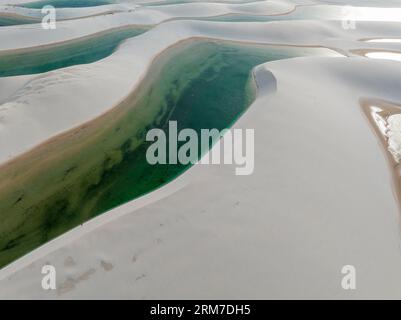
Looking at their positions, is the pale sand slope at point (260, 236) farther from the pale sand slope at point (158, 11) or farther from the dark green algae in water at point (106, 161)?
the pale sand slope at point (158, 11)

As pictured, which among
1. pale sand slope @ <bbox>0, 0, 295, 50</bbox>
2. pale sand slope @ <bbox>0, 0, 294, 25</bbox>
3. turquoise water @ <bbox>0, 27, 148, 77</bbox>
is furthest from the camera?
pale sand slope @ <bbox>0, 0, 294, 25</bbox>

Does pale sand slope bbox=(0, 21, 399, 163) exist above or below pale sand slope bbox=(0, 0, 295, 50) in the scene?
below

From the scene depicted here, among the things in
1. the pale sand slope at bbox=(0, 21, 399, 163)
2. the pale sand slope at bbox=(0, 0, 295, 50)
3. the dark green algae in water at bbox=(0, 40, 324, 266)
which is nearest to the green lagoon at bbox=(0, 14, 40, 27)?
the pale sand slope at bbox=(0, 0, 295, 50)

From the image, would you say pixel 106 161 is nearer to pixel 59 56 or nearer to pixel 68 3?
pixel 59 56

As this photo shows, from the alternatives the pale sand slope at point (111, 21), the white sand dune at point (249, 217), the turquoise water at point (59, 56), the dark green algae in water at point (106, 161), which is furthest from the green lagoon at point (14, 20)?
the dark green algae in water at point (106, 161)

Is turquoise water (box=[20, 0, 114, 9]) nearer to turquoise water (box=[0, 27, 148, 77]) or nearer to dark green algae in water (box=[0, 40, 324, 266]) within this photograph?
turquoise water (box=[0, 27, 148, 77])

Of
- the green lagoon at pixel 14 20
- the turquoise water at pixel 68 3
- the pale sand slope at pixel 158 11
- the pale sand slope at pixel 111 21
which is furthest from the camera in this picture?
the turquoise water at pixel 68 3
